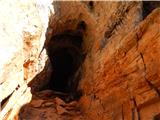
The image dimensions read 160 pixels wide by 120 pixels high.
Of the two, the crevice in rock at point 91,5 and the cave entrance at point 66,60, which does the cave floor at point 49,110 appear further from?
the crevice in rock at point 91,5

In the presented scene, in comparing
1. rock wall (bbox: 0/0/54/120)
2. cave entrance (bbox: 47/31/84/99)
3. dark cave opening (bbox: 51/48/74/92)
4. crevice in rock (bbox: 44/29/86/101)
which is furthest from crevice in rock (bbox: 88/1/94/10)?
rock wall (bbox: 0/0/54/120)

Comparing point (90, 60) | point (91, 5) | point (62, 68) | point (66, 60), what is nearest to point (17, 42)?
point (90, 60)

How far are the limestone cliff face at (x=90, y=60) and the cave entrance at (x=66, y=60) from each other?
9 centimetres

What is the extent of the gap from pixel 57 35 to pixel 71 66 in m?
1.65

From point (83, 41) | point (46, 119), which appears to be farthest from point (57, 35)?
point (46, 119)

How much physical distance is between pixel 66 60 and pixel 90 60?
10.1ft

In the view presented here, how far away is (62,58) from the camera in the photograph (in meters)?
13.7

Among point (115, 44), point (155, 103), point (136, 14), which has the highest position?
point (136, 14)

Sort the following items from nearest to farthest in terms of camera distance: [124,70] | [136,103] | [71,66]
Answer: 1. [136,103]
2. [124,70]
3. [71,66]

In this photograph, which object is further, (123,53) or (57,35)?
(57,35)

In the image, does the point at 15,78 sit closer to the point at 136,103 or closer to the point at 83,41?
the point at 136,103

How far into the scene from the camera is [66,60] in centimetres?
1377

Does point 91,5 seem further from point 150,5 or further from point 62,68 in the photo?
point 62,68

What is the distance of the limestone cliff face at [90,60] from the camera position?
6.53m
